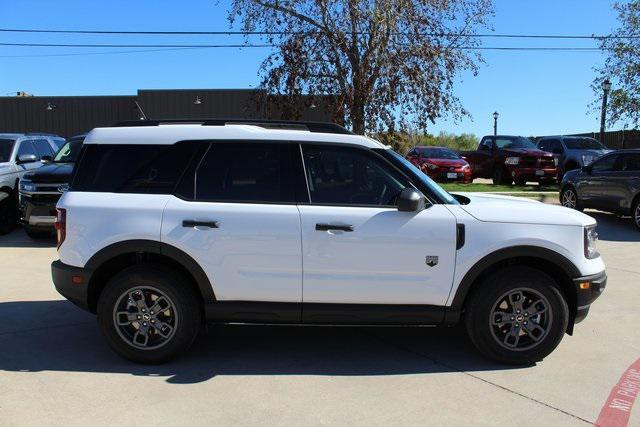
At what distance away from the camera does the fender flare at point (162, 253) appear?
173 inches

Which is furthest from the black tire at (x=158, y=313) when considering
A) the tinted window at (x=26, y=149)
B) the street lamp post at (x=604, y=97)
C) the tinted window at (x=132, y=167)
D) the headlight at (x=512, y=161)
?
the street lamp post at (x=604, y=97)

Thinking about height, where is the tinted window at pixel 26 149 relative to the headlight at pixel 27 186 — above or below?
above

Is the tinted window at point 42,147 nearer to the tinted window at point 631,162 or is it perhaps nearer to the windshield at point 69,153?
the windshield at point 69,153

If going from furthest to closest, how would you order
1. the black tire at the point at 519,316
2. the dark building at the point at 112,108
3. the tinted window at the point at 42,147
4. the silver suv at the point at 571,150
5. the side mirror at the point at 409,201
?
the dark building at the point at 112,108 < the silver suv at the point at 571,150 < the tinted window at the point at 42,147 < the black tire at the point at 519,316 < the side mirror at the point at 409,201

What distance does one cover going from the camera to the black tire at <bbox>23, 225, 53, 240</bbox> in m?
10.1

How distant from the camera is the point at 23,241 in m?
10.5

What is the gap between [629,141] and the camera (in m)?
31.8

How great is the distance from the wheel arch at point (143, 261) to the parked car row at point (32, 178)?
5.61 m

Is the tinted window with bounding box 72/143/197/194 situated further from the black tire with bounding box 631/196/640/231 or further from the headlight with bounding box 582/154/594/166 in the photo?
the headlight with bounding box 582/154/594/166

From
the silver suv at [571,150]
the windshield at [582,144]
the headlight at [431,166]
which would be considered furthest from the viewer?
the windshield at [582,144]

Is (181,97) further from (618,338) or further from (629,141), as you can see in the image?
(618,338)

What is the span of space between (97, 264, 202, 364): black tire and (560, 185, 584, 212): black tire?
453 inches

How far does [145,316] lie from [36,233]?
7.19m

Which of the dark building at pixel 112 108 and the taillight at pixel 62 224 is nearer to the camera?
the taillight at pixel 62 224
